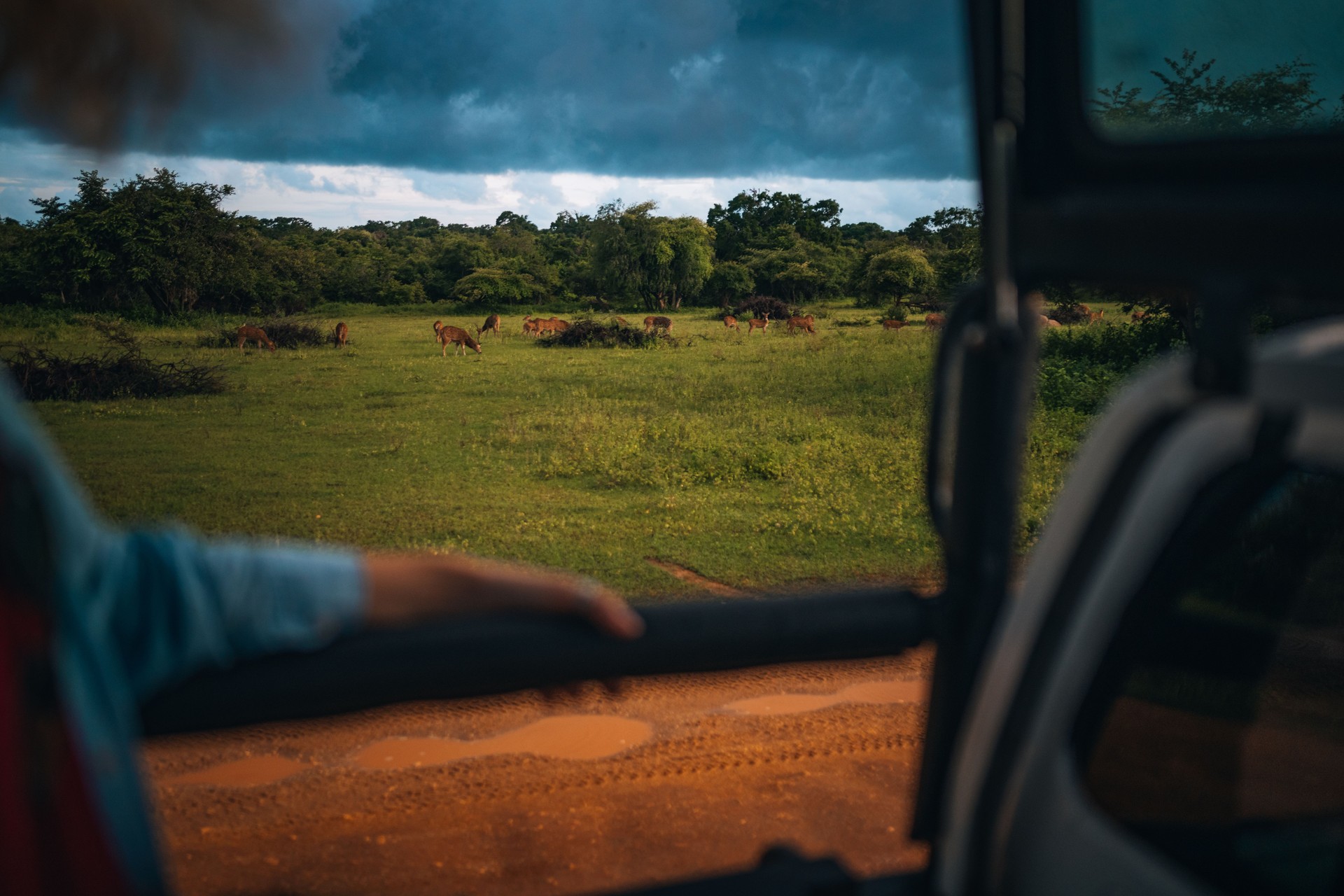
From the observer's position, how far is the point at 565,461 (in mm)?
8031

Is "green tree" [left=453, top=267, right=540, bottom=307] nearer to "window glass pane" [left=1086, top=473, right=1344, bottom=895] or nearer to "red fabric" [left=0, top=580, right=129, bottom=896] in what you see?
"window glass pane" [left=1086, top=473, right=1344, bottom=895]

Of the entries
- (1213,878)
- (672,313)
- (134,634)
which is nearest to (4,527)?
(134,634)

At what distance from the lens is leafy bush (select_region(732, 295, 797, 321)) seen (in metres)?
19.8

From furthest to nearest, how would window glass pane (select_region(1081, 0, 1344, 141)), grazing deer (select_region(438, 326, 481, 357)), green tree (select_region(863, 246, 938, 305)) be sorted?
green tree (select_region(863, 246, 938, 305)) < grazing deer (select_region(438, 326, 481, 357)) < window glass pane (select_region(1081, 0, 1344, 141))

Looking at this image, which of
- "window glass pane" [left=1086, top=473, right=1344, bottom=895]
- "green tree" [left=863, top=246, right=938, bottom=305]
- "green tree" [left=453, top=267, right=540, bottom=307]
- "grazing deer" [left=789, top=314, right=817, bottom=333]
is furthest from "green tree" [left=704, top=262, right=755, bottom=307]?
"window glass pane" [left=1086, top=473, right=1344, bottom=895]

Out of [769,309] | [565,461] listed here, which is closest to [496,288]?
[769,309]

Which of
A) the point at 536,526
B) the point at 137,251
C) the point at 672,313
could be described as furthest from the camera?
the point at 672,313

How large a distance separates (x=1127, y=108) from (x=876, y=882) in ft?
2.64

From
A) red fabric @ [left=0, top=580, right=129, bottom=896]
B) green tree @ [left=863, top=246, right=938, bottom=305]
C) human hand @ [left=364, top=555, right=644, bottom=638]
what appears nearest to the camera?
red fabric @ [left=0, top=580, right=129, bottom=896]

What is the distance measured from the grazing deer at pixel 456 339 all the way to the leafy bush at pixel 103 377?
4339mm

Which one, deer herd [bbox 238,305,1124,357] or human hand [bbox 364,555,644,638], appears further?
deer herd [bbox 238,305,1124,357]

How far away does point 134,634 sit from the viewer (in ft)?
2.30

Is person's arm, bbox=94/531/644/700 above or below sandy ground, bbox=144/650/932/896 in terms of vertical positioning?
above

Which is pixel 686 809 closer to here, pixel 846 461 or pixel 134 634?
pixel 134 634
